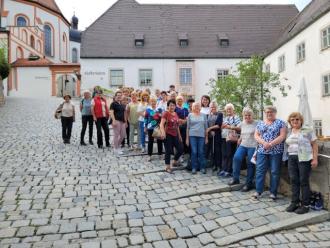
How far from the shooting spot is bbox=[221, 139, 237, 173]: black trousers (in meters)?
8.54

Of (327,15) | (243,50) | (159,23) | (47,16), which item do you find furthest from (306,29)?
(47,16)

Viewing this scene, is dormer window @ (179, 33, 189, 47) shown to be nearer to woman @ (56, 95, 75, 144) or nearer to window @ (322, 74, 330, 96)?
window @ (322, 74, 330, 96)

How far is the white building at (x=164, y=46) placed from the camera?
36969 millimetres

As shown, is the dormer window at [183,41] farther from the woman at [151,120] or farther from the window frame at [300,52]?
the woman at [151,120]

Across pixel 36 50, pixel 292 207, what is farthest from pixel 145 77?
pixel 292 207

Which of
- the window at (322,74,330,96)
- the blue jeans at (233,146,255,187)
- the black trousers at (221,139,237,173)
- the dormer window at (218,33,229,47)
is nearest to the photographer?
the blue jeans at (233,146,255,187)

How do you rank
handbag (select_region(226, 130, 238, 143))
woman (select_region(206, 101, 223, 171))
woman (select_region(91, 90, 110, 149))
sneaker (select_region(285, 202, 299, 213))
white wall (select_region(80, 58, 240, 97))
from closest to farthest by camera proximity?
1. sneaker (select_region(285, 202, 299, 213))
2. handbag (select_region(226, 130, 238, 143))
3. woman (select_region(206, 101, 223, 171))
4. woman (select_region(91, 90, 110, 149))
5. white wall (select_region(80, 58, 240, 97))

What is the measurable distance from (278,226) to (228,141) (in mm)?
2914

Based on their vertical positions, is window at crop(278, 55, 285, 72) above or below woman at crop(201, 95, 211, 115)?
above

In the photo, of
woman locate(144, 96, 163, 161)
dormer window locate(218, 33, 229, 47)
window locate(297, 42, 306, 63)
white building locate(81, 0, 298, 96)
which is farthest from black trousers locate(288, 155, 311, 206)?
dormer window locate(218, 33, 229, 47)

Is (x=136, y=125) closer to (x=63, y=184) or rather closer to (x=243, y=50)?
(x=63, y=184)

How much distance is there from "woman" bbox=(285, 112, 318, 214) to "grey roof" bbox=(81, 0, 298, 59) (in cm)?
3123

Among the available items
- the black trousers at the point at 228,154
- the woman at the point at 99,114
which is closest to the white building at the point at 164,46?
the woman at the point at 99,114

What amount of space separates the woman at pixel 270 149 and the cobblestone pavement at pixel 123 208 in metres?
0.31
